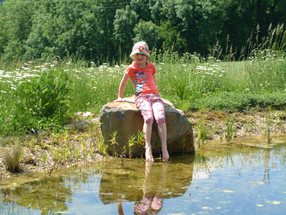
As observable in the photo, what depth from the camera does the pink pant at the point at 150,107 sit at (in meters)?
7.29

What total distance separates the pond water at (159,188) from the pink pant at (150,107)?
2.03 ft

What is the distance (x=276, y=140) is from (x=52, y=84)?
3901mm

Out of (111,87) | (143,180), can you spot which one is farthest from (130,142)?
(111,87)

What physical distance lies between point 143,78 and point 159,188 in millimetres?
2507

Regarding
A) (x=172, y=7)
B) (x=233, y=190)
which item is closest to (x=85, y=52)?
(x=172, y=7)

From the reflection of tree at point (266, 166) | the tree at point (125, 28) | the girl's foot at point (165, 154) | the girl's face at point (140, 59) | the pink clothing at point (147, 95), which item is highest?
the tree at point (125, 28)

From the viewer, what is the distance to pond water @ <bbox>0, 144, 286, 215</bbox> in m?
5.05

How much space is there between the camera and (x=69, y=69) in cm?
1128

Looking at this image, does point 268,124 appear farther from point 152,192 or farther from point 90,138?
point 152,192

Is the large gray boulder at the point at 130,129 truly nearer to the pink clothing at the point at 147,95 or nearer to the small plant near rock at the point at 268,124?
the pink clothing at the point at 147,95

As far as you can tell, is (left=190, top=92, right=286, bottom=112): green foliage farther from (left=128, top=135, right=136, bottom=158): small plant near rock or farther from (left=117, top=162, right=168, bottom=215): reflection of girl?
(left=117, top=162, right=168, bottom=215): reflection of girl

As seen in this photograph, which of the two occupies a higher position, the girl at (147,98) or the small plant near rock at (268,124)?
the girl at (147,98)

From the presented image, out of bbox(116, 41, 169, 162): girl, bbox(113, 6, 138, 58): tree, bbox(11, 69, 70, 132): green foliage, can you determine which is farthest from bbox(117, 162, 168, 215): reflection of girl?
bbox(113, 6, 138, 58): tree

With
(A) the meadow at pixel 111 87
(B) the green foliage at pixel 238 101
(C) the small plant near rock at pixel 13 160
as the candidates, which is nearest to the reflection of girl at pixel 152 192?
(C) the small plant near rock at pixel 13 160
